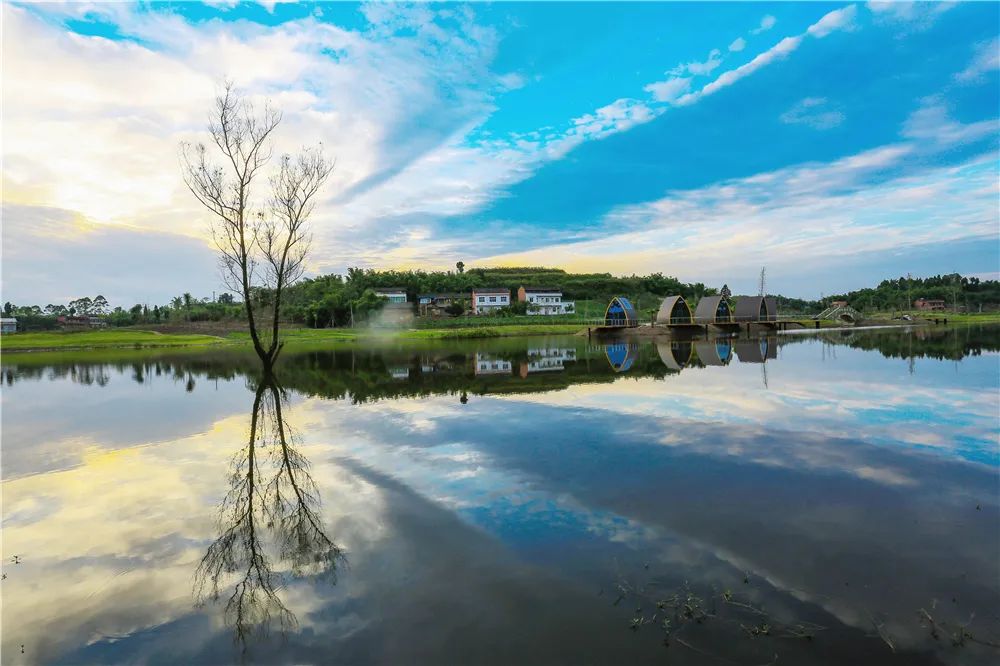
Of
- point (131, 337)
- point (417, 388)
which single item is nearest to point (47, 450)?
point (417, 388)

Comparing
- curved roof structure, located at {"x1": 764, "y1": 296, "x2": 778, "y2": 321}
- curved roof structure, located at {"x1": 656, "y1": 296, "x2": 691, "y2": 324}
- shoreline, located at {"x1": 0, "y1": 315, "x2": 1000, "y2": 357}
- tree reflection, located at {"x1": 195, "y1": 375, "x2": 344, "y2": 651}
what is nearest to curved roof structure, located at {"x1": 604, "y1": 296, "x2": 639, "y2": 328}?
shoreline, located at {"x1": 0, "y1": 315, "x2": 1000, "y2": 357}

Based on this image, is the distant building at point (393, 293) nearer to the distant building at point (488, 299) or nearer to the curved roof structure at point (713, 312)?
the distant building at point (488, 299)

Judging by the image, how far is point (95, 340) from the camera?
166ft

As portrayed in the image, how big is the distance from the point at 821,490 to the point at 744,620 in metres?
3.77

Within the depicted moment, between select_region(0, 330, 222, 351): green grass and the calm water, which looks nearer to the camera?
the calm water

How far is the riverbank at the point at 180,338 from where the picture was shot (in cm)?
4672

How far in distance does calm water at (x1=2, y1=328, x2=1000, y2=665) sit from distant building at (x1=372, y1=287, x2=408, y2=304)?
88.6 meters

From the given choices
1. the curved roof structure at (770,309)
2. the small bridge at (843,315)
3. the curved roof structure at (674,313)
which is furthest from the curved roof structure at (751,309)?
the small bridge at (843,315)

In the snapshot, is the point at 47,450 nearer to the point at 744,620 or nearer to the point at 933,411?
the point at 744,620

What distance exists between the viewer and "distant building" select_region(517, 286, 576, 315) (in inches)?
3809

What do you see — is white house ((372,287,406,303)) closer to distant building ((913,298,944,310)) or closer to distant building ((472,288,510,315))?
distant building ((472,288,510,315))

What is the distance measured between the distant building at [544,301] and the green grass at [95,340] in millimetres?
56996

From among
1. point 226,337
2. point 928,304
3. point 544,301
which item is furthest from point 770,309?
point 928,304

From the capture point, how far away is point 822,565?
503 cm
